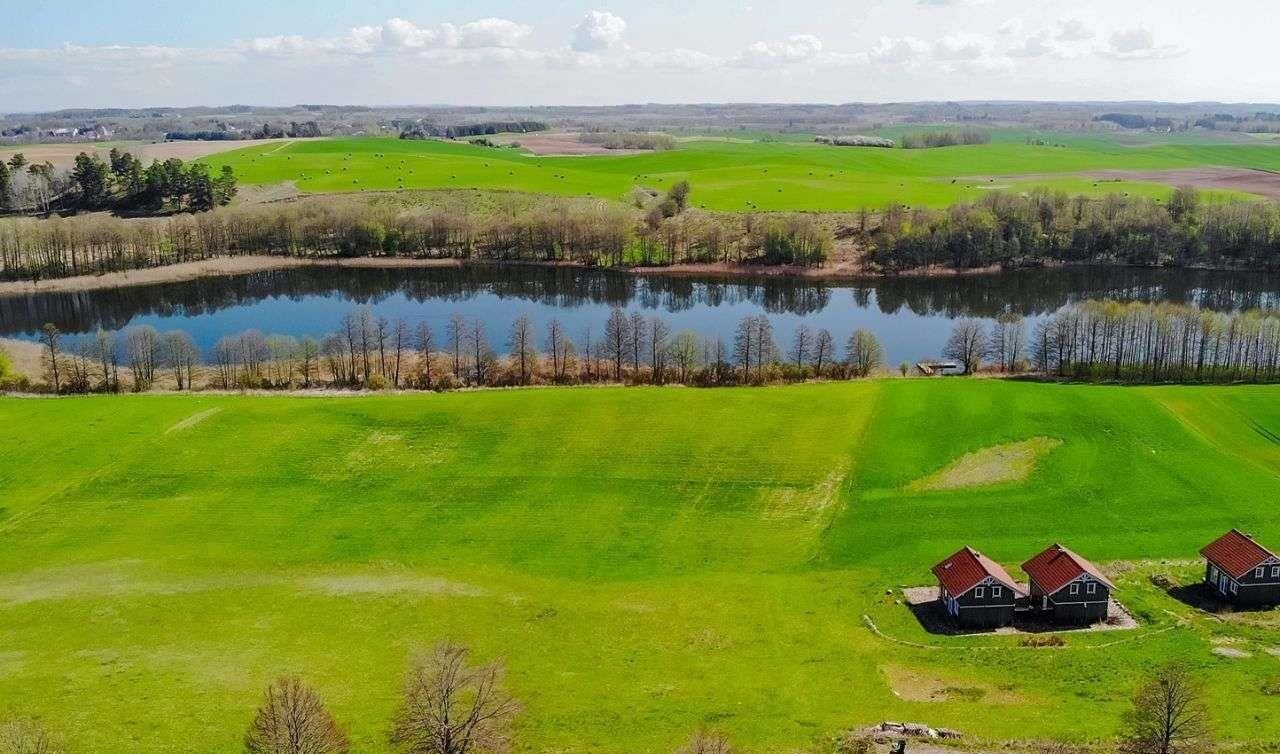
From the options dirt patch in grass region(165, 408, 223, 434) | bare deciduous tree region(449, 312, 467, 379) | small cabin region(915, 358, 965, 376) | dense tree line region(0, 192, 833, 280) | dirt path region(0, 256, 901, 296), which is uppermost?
dense tree line region(0, 192, 833, 280)

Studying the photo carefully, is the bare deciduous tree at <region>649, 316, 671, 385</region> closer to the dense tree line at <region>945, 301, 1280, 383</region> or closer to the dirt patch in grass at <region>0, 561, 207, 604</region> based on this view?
the dense tree line at <region>945, 301, 1280, 383</region>

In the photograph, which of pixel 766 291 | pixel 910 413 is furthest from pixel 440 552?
pixel 766 291

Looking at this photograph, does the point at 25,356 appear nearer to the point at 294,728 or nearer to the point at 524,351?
the point at 524,351

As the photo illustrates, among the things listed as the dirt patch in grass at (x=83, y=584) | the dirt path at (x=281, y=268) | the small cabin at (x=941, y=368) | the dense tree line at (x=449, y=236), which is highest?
the dense tree line at (x=449, y=236)

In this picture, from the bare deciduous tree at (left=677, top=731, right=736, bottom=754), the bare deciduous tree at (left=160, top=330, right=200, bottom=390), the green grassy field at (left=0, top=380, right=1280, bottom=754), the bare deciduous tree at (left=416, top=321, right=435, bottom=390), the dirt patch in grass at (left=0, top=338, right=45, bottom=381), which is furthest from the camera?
the dirt patch in grass at (left=0, top=338, right=45, bottom=381)

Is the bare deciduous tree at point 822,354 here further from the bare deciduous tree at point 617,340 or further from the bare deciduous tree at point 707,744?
the bare deciduous tree at point 707,744

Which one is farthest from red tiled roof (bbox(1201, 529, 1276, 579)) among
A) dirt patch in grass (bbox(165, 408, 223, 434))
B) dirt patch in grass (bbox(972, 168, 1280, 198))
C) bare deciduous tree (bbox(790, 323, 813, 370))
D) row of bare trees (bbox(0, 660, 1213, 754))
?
dirt patch in grass (bbox(972, 168, 1280, 198))

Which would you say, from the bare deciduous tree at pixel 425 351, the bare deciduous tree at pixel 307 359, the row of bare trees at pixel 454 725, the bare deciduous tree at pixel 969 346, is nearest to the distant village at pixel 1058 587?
the row of bare trees at pixel 454 725
